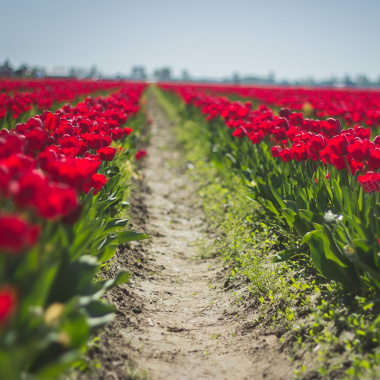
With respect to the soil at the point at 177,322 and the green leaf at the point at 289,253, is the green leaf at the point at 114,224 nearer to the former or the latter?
the soil at the point at 177,322

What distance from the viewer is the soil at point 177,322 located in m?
2.81

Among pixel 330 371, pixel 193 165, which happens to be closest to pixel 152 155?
pixel 193 165

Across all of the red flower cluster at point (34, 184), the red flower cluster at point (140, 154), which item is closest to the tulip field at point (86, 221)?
the red flower cluster at point (34, 184)

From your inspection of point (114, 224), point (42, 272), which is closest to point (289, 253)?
→ point (114, 224)

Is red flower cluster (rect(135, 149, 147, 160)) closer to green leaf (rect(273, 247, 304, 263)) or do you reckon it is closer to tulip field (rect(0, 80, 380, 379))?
tulip field (rect(0, 80, 380, 379))

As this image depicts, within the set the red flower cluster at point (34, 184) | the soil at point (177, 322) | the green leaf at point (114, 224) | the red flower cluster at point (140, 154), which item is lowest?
the soil at point (177, 322)

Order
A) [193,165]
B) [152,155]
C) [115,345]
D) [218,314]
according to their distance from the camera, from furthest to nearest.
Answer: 1. [152,155]
2. [193,165]
3. [218,314]
4. [115,345]

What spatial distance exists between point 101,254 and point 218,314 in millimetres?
1384

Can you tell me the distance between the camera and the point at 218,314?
3736 mm

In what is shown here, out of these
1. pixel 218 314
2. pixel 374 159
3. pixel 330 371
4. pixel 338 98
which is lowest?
pixel 218 314

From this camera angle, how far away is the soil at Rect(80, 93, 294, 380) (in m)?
2.81

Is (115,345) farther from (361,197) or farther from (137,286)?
(361,197)

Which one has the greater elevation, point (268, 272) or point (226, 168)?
point (226, 168)

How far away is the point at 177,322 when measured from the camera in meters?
3.60
